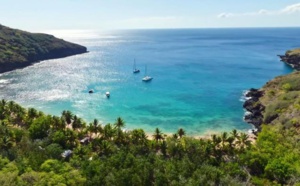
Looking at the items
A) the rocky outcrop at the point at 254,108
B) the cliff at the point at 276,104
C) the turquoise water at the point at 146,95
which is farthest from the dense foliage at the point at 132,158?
the turquoise water at the point at 146,95

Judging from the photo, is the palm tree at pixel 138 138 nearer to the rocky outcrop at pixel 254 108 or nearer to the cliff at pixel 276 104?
the rocky outcrop at pixel 254 108

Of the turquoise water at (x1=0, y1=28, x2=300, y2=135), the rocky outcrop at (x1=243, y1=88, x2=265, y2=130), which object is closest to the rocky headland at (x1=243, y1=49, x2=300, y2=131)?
the rocky outcrop at (x1=243, y1=88, x2=265, y2=130)

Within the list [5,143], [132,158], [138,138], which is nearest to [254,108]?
[138,138]

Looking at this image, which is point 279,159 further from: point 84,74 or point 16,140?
point 84,74

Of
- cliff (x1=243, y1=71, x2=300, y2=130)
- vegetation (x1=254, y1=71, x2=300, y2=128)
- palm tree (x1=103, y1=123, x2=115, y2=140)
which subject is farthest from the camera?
cliff (x1=243, y1=71, x2=300, y2=130)

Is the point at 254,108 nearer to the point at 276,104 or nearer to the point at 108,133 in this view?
the point at 276,104

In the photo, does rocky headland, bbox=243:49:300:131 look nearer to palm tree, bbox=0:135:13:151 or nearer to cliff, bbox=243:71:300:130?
cliff, bbox=243:71:300:130
